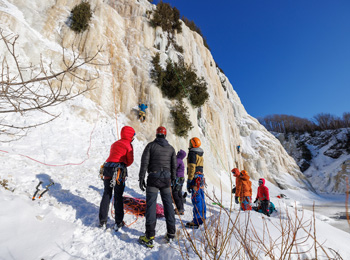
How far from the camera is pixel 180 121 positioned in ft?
41.8

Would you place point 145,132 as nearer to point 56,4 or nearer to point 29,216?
point 29,216

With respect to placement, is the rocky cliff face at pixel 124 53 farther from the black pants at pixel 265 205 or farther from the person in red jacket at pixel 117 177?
the person in red jacket at pixel 117 177

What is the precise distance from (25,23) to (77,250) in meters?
13.5

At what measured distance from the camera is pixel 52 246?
2.54 m

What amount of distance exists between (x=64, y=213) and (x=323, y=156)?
44.5 meters

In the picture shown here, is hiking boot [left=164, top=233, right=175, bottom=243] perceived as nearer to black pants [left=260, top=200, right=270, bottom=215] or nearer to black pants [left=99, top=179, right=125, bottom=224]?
black pants [left=99, top=179, right=125, bottom=224]

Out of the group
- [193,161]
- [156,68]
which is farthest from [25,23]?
[193,161]

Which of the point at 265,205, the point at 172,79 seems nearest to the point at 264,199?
the point at 265,205

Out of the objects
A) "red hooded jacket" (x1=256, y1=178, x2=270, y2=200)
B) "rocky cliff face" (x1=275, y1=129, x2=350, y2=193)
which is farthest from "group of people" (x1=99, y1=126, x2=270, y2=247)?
"rocky cliff face" (x1=275, y1=129, x2=350, y2=193)

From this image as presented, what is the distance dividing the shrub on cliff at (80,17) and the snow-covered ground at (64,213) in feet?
25.8

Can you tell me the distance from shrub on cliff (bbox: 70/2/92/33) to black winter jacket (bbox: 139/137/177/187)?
12.9 metres

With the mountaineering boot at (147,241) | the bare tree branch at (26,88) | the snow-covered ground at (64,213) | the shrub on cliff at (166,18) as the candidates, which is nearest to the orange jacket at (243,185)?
the snow-covered ground at (64,213)

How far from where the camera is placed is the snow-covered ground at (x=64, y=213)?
253cm

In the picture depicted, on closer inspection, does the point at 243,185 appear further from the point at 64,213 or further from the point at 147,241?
the point at 64,213
